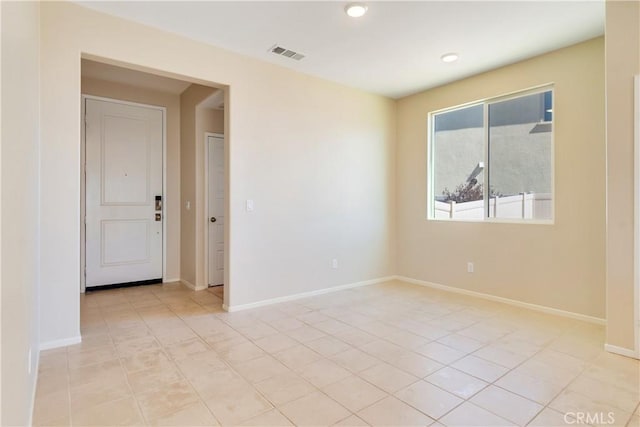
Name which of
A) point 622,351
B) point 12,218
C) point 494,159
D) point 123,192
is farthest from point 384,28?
point 123,192

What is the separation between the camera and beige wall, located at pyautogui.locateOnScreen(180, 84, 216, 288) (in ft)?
15.2

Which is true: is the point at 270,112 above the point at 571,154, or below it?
above

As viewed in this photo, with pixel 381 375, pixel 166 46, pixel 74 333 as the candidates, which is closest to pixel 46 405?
pixel 74 333

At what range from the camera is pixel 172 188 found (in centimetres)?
512

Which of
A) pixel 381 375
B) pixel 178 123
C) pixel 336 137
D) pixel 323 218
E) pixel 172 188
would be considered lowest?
pixel 381 375

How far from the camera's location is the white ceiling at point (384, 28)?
8.95 feet

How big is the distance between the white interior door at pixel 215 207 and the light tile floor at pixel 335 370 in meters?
1.12

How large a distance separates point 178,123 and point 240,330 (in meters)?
3.52

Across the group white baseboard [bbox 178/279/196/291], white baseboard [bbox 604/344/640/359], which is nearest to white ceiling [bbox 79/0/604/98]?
white baseboard [bbox 604/344/640/359]

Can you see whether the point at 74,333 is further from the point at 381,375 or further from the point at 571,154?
the point at 571,154

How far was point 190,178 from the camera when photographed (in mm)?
4797

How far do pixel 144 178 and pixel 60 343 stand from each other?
271 centimetres

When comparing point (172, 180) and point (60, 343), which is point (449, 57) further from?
point (60, 343)

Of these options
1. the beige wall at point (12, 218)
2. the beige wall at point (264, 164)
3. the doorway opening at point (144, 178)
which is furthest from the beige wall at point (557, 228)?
the beige wall at point (12, 218)
